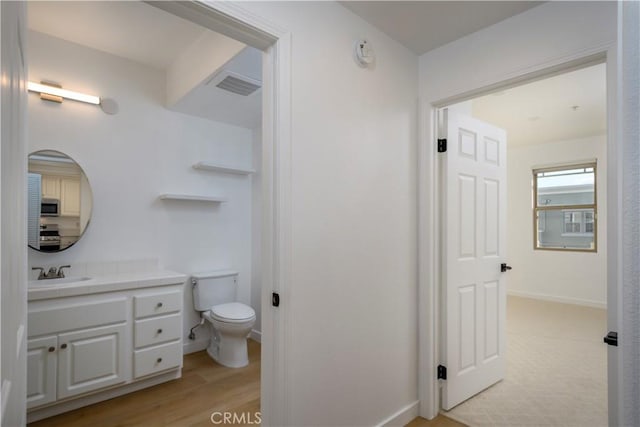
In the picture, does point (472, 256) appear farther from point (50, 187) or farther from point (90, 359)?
point (50, 187)

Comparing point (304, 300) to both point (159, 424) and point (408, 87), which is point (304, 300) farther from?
point (408, 87)

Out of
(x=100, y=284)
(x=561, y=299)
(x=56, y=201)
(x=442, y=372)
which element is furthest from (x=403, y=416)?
(x=561, y=299)

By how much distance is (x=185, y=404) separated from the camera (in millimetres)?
2277

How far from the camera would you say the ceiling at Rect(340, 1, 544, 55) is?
175cm

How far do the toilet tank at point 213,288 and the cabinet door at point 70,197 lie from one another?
3.66 ft

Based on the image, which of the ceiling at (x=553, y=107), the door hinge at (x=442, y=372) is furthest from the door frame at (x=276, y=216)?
the ceiling at (x=553, y=107)

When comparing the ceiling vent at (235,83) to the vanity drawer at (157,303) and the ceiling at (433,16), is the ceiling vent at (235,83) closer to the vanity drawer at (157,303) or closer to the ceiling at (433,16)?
the ceiling at (433,16)

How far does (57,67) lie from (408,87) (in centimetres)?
264

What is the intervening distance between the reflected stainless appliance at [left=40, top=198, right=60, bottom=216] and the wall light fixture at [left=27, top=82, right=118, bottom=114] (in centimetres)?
76

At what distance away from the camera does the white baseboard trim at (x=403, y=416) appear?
1977mm

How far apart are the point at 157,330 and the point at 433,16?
283 cm

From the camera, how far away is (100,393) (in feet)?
7.55

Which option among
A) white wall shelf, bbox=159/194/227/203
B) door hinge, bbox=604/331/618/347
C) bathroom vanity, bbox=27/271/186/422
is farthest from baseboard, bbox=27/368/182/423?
door hinge, bbox=604/331/618/347

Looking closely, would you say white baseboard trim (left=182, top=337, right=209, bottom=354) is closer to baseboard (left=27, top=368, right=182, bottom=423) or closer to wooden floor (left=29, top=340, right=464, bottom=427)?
wooden floor (left=29, top=340, right=464, bottom=427)
